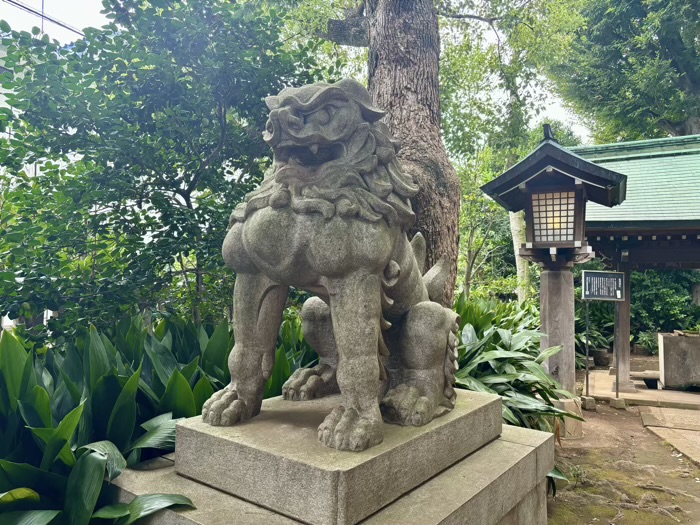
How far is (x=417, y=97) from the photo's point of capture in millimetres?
4305

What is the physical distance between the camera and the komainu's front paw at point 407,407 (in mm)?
1862

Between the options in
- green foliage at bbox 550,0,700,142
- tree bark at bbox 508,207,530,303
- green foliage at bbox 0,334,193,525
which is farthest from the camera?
green foliage at bbox 550,0,700,142

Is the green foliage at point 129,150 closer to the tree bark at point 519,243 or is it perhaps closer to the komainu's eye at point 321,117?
the komainu's eye at point 321,117

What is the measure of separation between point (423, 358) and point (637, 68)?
57.0 ft

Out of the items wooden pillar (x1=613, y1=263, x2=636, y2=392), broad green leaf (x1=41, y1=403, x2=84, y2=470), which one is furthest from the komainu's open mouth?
wooden pillar (x1=613, y1=263, x2=636, y2=392)

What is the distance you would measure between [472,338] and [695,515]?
75.5 inches

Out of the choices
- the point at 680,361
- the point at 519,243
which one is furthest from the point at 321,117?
the point at 519,243

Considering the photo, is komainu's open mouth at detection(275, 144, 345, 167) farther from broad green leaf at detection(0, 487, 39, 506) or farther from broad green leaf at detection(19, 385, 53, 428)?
broad green leaf at detection(0, 487, 39, 506)

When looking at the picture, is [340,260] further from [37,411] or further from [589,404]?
[589,404]

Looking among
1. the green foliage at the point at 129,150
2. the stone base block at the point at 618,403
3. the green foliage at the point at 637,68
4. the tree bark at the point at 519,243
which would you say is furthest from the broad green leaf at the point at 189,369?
the green foliage at the point at 637,68

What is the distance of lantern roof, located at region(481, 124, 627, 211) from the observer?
5.24m

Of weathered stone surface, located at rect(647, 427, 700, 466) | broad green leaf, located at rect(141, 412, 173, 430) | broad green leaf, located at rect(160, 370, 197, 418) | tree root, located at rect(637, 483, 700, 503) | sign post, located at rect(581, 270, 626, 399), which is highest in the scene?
sign post, located at rect(581, 270, 626, 399)

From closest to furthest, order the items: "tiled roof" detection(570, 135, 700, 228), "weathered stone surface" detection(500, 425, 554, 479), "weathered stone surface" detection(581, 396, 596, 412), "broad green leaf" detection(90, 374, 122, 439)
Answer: "broad green leaf" detection(90, 374, 122, 439) < "weathered stone surface" detection(500, 425, 554, 479) < "weathered stone surface" detection(581, 396, 596, 412) < "tiled roof" detection(570, 135, 700, 228)

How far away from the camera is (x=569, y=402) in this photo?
17.4 feet
